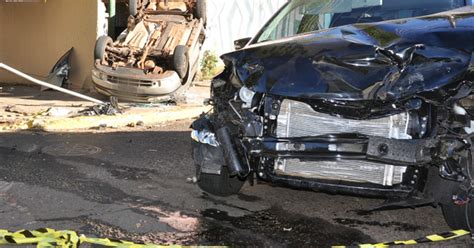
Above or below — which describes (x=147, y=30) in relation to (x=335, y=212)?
above

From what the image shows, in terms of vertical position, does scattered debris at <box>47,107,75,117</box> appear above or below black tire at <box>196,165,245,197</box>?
below

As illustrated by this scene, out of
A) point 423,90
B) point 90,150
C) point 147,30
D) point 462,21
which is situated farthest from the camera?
point 147,30

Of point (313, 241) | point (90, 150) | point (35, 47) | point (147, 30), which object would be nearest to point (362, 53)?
point (313, 241)

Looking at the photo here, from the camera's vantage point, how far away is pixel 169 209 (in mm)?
4996

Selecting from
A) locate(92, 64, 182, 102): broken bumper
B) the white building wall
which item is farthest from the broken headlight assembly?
the white building wall

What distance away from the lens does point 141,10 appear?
39.8 feet

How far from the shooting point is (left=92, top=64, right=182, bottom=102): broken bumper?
33.7ft

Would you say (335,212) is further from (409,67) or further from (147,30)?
(147,30)

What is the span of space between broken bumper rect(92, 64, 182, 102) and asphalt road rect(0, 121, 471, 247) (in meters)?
3.45

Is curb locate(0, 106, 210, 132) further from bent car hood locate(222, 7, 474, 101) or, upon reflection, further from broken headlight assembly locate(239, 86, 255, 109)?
bent car hood locate(222, 7, 474, 101)

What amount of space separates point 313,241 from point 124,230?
1460 mm

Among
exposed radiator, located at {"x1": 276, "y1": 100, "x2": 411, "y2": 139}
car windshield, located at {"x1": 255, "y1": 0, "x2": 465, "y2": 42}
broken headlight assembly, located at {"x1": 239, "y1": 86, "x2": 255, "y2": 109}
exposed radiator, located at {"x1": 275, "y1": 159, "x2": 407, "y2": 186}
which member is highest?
car windshield, located at {"x1": 255, "y1": 0, "x2": 465, "y2": 42}

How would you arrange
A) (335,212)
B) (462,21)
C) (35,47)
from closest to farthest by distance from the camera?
(462,21), (335,212), (35,47)

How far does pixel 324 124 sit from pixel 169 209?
1.68m
